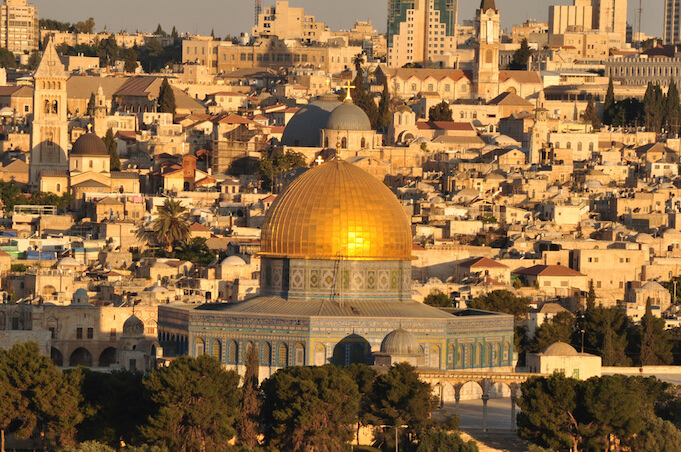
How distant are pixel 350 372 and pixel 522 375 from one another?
4859 mm

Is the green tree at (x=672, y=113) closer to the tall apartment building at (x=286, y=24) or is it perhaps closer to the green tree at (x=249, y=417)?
the tall apartment building at (x=286, y=24)

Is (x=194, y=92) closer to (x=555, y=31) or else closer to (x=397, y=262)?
(x=555, y=31)

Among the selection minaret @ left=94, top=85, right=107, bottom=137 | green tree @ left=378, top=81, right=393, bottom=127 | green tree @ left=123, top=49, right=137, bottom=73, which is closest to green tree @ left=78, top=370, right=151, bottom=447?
minaret @ left=94, top=85, right=107, bottom=137

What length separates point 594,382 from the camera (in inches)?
1922

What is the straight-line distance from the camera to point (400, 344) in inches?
2048

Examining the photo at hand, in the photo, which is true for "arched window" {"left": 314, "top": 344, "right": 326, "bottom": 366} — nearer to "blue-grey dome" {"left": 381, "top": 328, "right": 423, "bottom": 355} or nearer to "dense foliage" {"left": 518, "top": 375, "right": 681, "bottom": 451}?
"blue-grey dome" {"left": 381, "top": 328, "right": 423, "bottom": 355}

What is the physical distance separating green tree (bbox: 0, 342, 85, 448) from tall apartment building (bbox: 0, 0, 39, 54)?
419 feet

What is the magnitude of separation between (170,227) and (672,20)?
12057 cm

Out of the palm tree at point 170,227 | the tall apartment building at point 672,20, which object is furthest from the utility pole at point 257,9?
the palm tree at point 170,227

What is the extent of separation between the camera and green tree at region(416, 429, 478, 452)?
45562mm

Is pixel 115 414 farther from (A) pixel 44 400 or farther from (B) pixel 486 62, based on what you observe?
(B) pixel 486 62

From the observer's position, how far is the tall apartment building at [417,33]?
152m

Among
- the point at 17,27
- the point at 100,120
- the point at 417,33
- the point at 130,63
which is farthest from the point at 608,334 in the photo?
the point at 17,27

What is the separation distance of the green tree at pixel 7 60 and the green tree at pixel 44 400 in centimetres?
10561
